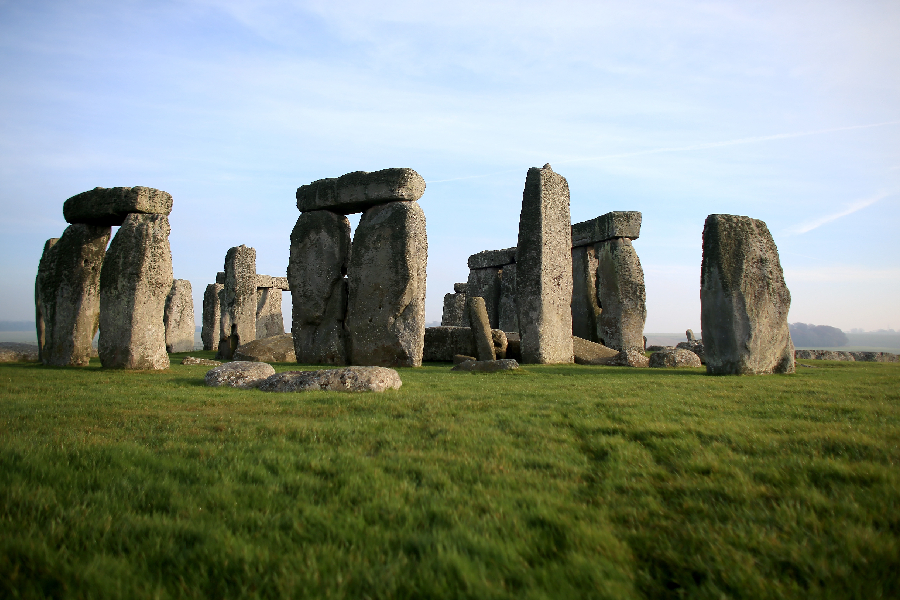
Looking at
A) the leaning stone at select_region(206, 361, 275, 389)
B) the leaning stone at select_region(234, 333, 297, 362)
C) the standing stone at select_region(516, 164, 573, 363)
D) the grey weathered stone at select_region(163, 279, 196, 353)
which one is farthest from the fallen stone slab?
the grey weathered stone at select_region(163, 279, 196, 353)

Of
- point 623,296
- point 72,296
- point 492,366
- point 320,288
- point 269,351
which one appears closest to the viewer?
point 492,366

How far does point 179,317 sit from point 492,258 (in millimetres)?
13647

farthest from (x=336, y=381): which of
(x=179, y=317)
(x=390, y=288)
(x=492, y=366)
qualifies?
(x=179, y=317)

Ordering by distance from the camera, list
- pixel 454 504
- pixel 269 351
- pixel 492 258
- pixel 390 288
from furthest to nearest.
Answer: pixel 492 258 < pixel 269 351 < pixel 390 288 < pixel 454 504

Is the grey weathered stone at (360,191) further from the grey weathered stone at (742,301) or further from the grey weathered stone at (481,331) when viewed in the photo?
the grey weathered stone at (742,301)

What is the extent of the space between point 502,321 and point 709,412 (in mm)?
16646

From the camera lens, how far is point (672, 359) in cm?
1173

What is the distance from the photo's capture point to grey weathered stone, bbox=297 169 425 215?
1188 centimetres

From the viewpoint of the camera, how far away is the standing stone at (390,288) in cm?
1145

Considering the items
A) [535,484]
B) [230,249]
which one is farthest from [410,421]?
[230,249]

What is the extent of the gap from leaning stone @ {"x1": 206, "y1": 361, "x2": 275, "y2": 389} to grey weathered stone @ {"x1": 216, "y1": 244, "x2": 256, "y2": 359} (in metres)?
10.4

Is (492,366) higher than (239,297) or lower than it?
lower

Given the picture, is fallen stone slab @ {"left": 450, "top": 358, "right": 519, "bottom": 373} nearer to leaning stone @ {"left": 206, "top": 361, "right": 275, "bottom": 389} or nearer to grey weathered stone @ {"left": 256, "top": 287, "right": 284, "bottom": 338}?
leaning stone @ {"left": 206, "top": 361, "right": 275, "bottom": 389}

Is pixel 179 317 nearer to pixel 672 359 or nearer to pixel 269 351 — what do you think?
pixel 269 351
